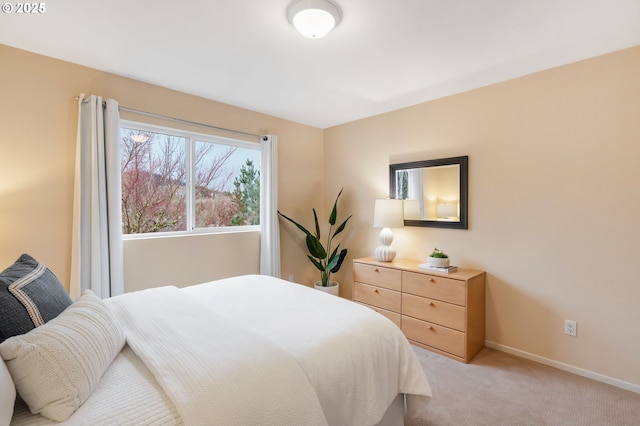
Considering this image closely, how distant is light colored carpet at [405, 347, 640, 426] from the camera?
1763 mm

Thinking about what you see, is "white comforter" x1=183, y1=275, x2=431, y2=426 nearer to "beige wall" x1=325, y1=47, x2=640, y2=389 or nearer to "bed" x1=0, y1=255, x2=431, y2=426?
"bed" x1=0, y1=255, x2=431, y2=426

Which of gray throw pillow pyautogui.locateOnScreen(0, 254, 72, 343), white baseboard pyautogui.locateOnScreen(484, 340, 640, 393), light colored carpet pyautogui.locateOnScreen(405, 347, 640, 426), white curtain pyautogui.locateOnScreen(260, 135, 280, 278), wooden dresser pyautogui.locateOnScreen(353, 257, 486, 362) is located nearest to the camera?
gray throw pillow pyautogui.locateOnScreen(0, 254, 72, 343)

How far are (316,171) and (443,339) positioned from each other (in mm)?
2554

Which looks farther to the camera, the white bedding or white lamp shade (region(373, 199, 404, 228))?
white lamp shade (region(373, 199, 404, 228))

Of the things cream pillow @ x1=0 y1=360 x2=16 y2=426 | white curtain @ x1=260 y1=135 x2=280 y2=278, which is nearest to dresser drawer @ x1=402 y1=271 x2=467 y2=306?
white curtain @ x1=260 y1=135 x2=280 y2=278

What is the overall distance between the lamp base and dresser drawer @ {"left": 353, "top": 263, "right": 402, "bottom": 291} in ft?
0.46

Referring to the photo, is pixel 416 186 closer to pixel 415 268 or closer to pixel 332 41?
pixel 415 268

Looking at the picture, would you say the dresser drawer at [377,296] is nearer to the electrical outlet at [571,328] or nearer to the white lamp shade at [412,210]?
the white lamp shade at [412,210]

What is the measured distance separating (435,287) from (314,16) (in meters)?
2.25

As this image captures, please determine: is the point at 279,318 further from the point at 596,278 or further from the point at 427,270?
the point at 596,278

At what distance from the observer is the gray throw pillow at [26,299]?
99 centimetres

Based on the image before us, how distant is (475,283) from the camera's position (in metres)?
2.53

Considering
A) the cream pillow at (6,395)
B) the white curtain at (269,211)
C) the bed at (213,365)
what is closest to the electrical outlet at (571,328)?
the bed at (213,365)

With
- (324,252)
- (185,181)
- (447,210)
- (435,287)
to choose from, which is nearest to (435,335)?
(435,287)
